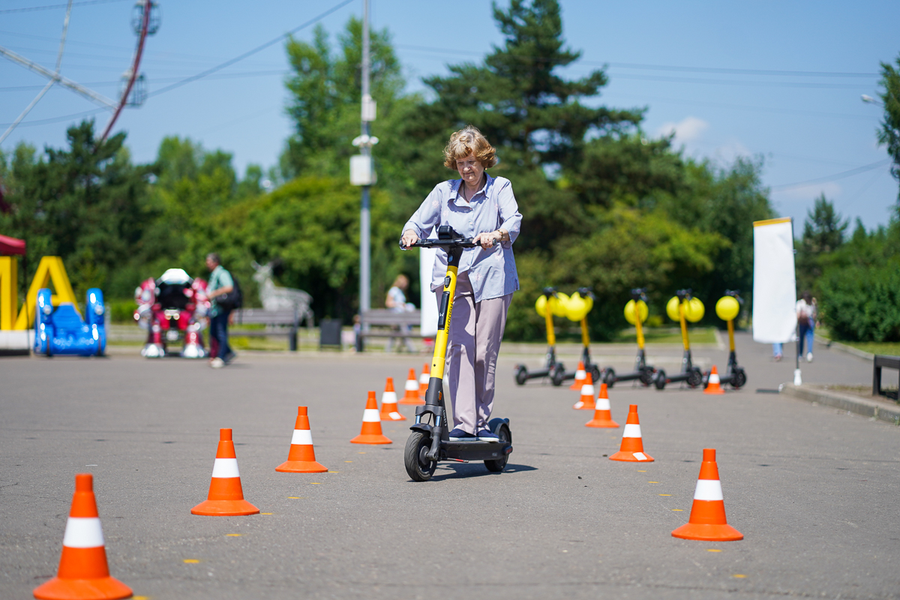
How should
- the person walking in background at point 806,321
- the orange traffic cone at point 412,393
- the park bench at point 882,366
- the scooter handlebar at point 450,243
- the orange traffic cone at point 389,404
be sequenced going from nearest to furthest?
the scooter handlebar at point 450,243 → the orange traffic cone at point 389,404 → the park bench at point 882,366 → the orange traffic cone at point 412,393 → the person walking in background at point 806,321

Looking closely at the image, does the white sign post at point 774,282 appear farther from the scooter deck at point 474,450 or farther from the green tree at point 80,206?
the green tree at point 80,206

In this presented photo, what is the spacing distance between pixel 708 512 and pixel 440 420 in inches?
73.1

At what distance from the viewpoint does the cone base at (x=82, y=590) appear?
3242 mm

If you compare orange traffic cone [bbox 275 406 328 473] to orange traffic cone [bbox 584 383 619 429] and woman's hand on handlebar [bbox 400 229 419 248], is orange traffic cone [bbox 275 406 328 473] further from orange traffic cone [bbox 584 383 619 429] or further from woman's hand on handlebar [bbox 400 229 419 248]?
orange traffic cone [bbox 584 383 619 429]

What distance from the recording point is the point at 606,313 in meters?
35.9

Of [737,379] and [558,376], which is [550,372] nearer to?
[558,376]

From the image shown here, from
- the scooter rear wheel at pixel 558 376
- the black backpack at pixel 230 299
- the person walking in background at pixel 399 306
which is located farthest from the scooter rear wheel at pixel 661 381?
the person walking in background at pixel 399 306

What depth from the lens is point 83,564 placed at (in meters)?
3.30

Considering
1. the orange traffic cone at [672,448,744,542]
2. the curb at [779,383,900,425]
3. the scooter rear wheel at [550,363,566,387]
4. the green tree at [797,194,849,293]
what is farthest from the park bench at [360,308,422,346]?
the green tree at [797,194,849,293]

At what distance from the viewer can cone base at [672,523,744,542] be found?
4.39 metres

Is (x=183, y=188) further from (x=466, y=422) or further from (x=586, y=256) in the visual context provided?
(x=466, y=422)

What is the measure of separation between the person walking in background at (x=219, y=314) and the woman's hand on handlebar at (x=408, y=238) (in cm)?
1176

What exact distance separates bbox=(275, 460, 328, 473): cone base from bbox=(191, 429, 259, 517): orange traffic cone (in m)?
1.23

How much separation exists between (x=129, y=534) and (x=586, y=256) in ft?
102
